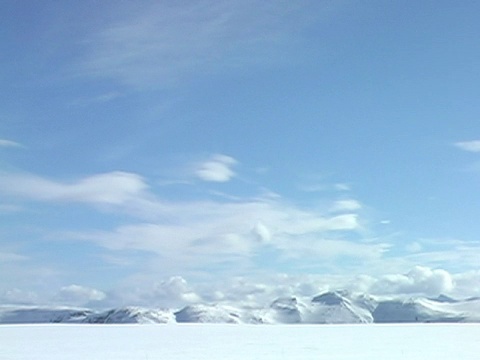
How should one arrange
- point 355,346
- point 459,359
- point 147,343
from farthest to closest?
point 147,343 < point 355,346 < point 459,359

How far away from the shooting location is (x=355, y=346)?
4200cm

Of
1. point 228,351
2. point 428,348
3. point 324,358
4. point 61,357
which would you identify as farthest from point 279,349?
point 61,357

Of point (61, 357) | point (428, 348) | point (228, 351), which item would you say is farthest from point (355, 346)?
point (61, 357)

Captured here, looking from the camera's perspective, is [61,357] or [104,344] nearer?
[61,357]

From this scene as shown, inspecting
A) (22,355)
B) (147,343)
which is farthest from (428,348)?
(22,355)

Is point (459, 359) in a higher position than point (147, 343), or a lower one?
lower

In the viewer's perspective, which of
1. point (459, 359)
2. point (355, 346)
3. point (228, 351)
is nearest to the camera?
point (459, 359)

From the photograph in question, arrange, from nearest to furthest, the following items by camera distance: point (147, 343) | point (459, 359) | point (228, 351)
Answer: point (459, 359) → point (228, 351) → point (147, 343)

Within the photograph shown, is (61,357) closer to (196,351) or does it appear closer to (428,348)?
(196,351)

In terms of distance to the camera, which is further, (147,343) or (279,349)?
(147,343)

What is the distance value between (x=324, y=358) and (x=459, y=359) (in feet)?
20.7

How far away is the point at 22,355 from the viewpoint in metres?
33.8

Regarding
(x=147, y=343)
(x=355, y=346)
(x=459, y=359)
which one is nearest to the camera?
(x=459, y=359)

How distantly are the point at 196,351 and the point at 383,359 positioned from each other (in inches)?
407
